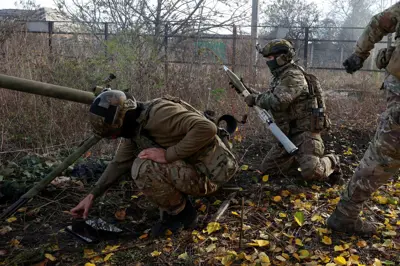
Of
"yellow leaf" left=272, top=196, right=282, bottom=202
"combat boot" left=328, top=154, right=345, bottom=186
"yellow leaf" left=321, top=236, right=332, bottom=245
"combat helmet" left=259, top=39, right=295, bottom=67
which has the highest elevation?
"combat helmet" left=259, top=39, right=295, bottom=67

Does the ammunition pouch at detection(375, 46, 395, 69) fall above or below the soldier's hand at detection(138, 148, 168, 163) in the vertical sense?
above

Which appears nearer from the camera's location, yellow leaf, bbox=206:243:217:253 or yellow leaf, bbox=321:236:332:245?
yellow leaf, bbox=206:243:217:253

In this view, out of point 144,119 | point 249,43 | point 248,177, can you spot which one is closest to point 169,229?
point 144,119

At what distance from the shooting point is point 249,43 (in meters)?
7.75

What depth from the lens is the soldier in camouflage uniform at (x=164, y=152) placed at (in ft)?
8.42

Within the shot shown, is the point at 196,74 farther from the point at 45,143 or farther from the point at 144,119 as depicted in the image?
the point at 144,119

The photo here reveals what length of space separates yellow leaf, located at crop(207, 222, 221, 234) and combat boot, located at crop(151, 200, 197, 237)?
13cm

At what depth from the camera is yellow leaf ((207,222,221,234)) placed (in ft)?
9.22

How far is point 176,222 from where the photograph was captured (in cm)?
287

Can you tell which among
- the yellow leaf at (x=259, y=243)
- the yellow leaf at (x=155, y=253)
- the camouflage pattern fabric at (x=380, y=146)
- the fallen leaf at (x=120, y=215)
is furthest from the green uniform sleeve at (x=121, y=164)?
the camouflage pattern fabric at (x=380, y=146)

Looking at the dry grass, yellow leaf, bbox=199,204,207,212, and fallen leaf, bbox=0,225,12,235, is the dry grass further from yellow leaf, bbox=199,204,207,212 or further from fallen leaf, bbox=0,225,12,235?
yellow leaf, bbox=199,204,207,212

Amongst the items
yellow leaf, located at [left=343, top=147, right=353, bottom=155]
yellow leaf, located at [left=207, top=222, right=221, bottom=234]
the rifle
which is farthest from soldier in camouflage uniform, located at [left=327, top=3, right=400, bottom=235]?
yellow leaf, located at [left=343, top=147, right=353, bottom=155]

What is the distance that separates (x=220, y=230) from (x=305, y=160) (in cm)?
141

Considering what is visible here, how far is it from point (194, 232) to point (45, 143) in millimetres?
2660
